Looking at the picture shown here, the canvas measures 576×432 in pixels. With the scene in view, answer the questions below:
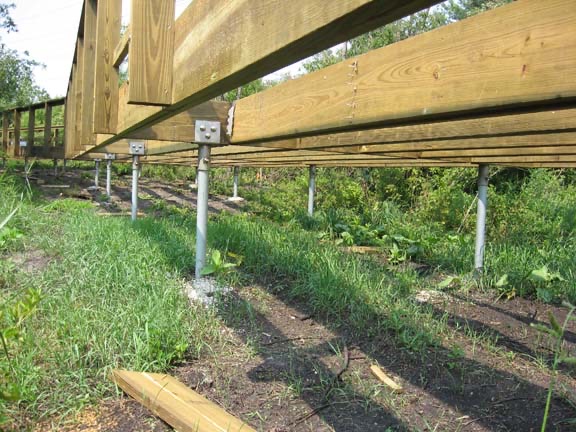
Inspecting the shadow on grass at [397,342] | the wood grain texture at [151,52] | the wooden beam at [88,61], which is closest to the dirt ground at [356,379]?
the shadow on grass at [397,342]

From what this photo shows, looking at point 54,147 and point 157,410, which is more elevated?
point 54,147

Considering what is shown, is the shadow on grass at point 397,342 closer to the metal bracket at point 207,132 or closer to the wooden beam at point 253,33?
the metal bracket at point 207,132

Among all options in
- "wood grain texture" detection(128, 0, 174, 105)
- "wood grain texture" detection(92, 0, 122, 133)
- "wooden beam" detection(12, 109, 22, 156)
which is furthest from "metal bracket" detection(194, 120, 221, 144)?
"wooden beam" detection(12, 109, 22, 156)

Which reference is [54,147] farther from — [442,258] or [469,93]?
[469,93]

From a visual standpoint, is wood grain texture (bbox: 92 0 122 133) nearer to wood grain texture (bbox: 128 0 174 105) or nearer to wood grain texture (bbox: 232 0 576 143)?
wood grain texture (bbox: 128 0 174 105)

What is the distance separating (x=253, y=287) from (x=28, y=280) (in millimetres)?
1904

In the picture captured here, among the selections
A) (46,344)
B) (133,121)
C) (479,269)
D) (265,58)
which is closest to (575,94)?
(265,58)

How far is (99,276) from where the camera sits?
4.11m

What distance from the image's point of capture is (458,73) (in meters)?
1.61

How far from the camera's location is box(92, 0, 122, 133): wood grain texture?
321 centimetres

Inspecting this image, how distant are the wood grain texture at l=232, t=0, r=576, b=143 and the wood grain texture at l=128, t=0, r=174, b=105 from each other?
2.47ft

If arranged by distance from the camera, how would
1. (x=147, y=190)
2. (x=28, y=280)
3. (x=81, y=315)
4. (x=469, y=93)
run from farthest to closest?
(x=147, y=190) → (x=28, y=280) → (x=81, y=315) → (x=469, y=93)

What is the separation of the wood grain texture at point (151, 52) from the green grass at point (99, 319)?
1522 millimetres

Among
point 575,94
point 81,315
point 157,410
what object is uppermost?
point 575,94
